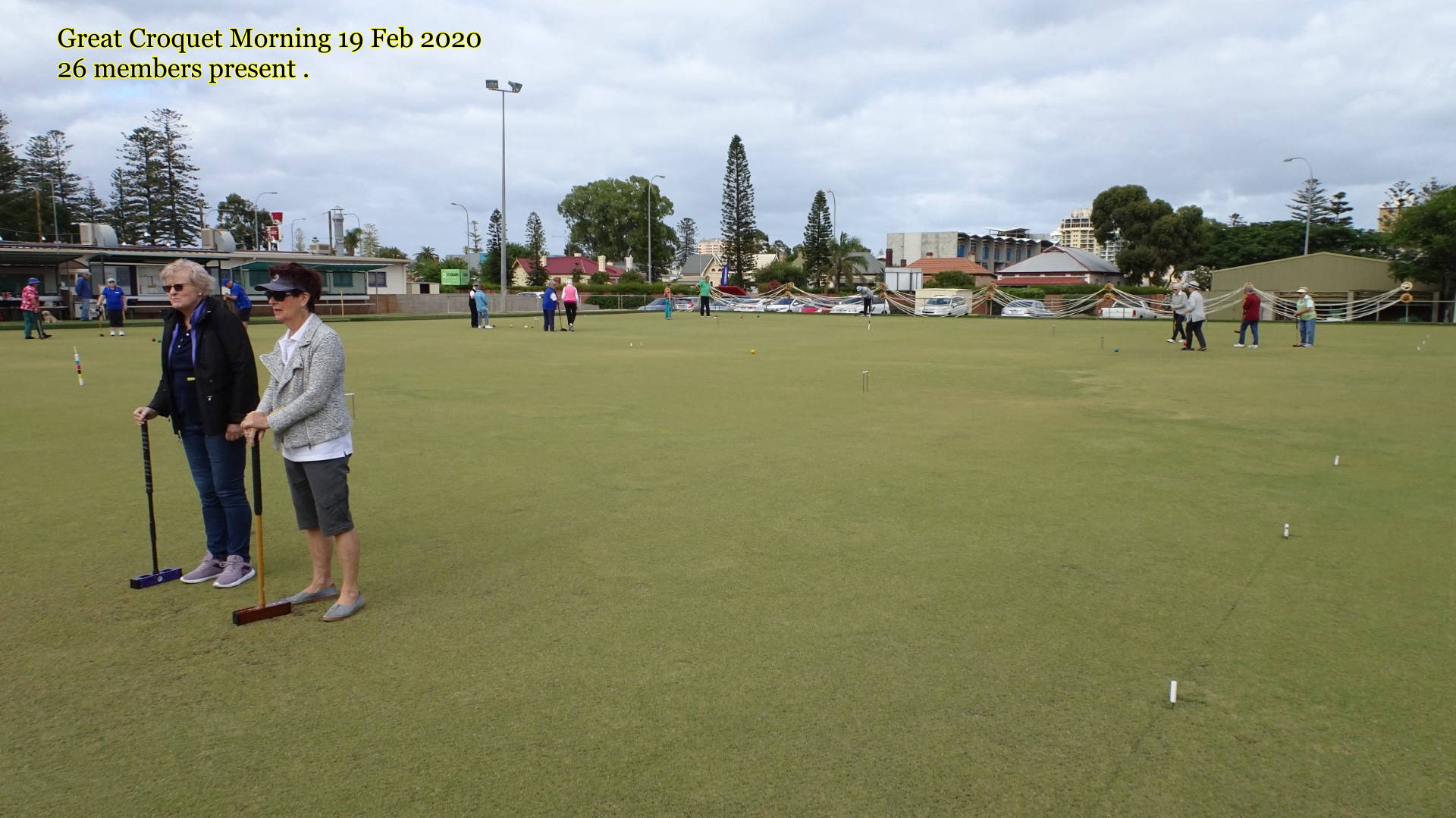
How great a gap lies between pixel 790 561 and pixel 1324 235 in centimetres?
8828

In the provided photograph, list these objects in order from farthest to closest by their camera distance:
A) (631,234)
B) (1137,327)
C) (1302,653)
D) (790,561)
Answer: (631,234) < (1137,327) < (790,561) < (1302,653)

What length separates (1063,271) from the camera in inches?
4040

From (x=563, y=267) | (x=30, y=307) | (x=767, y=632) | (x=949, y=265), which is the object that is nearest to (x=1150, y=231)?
(x=949, y=265)

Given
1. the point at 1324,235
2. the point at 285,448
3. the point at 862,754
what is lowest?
the point at 862,754

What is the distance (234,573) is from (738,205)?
289 ft

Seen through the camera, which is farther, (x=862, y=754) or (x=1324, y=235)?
(x=1324, y=235)

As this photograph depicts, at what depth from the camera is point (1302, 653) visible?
439 cm

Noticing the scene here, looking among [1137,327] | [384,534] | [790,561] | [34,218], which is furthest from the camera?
[34,218]

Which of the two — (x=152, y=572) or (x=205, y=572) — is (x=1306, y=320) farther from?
(x=152, y=572)

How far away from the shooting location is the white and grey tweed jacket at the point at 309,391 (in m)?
4.65

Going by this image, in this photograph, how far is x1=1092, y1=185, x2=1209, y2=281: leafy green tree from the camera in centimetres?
7644

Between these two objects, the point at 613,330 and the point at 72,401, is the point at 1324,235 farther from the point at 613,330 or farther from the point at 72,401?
the point at 72,401

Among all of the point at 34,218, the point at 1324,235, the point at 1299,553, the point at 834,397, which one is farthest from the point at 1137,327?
the point at 34,218

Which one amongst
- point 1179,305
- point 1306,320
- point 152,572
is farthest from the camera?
point 1306,320
